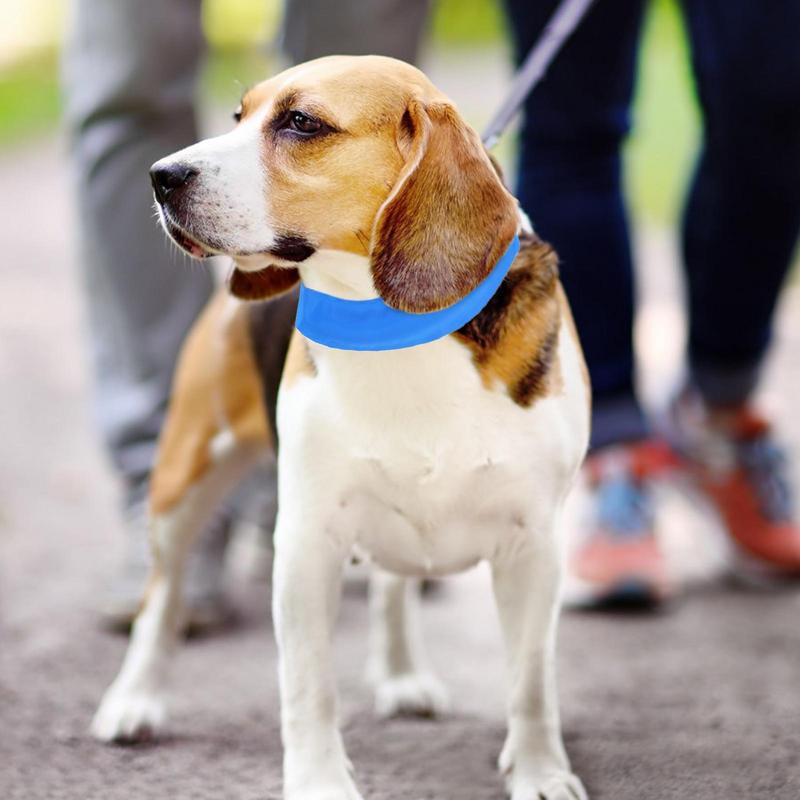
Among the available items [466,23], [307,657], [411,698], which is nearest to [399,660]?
[411,698]

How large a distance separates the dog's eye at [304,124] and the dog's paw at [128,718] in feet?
3.83

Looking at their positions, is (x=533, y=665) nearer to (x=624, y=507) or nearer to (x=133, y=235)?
(x=624, y=507)

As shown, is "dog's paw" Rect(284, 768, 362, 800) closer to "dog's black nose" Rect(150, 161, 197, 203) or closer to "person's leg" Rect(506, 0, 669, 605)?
"dog's black nose" Rect(150, 161, 197, 203)

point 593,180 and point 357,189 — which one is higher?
point 357,189

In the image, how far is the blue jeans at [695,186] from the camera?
303 centimetres

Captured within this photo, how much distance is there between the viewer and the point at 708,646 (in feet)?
10.1

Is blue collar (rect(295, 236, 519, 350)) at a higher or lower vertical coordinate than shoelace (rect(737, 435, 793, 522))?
higher

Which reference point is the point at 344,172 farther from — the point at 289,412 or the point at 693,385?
the point at 693,385

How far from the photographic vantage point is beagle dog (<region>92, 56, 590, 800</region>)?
198 centimetres

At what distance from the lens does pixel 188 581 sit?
324cm

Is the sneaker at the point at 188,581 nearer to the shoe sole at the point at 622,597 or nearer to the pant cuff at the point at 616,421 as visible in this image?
the shoe sole at the point at 622,597

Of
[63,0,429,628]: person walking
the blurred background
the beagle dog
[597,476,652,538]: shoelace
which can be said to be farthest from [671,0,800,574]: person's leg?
the beagle dog

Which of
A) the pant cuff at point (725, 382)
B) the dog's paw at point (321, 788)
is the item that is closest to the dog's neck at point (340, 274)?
the dog's paw at point (321, 788)

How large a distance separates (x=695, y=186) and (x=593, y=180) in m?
0.30
